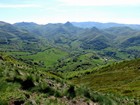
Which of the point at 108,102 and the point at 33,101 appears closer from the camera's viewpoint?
the point at 33,101

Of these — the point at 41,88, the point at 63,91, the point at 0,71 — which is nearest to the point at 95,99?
the point at 63,91

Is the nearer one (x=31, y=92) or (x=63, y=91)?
(x=31, y=92)

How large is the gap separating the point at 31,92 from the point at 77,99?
4.17m

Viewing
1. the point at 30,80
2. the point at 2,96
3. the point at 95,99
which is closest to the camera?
the point at 2,96

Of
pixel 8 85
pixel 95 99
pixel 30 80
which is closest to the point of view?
pixel 8 85

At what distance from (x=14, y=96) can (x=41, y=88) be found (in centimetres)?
373

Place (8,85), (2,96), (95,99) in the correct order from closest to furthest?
(2,96) < (8,85) < (95,99)

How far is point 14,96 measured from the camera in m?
20.8

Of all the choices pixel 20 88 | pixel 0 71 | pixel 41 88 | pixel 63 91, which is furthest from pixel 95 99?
pixel 0 71

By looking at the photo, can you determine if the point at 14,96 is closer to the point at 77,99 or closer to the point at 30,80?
the point at 30,80

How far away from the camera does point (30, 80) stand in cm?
2478

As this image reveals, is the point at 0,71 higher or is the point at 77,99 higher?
the point at 0,71

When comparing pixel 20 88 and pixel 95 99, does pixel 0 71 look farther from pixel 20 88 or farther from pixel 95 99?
pixel 95 99

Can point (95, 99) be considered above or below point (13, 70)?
below
